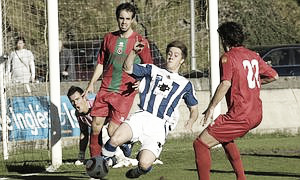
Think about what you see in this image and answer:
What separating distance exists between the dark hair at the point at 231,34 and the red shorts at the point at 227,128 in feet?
2.63

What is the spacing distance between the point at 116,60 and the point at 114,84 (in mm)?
306

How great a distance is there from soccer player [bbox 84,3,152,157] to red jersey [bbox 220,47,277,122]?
2052 mm

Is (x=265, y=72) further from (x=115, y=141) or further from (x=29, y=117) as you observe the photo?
(x=29, y=117)

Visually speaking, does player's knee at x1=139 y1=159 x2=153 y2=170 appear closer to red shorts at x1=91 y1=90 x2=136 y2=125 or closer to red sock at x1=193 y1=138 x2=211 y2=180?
red sock at x1=193 y1=138 x2=211 y2=180

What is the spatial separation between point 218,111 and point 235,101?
5118mm

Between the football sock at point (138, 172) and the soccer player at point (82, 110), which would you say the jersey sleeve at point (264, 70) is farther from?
the soccer player at point (82, 110)

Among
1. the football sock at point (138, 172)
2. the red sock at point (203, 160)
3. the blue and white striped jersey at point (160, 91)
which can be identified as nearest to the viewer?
the red sock at point (203, 160)

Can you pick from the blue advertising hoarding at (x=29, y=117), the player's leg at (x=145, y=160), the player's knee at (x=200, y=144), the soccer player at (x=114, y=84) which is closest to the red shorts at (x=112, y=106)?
the soccer player at (x=114, y=84)

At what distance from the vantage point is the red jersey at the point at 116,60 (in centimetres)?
1146

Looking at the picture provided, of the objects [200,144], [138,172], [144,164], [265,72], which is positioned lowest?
[138,172]

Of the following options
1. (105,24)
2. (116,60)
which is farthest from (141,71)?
(105,24)

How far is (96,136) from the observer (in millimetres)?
11508

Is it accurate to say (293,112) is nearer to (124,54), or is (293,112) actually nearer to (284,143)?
(284,143)

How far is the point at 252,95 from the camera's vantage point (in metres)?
9.58
